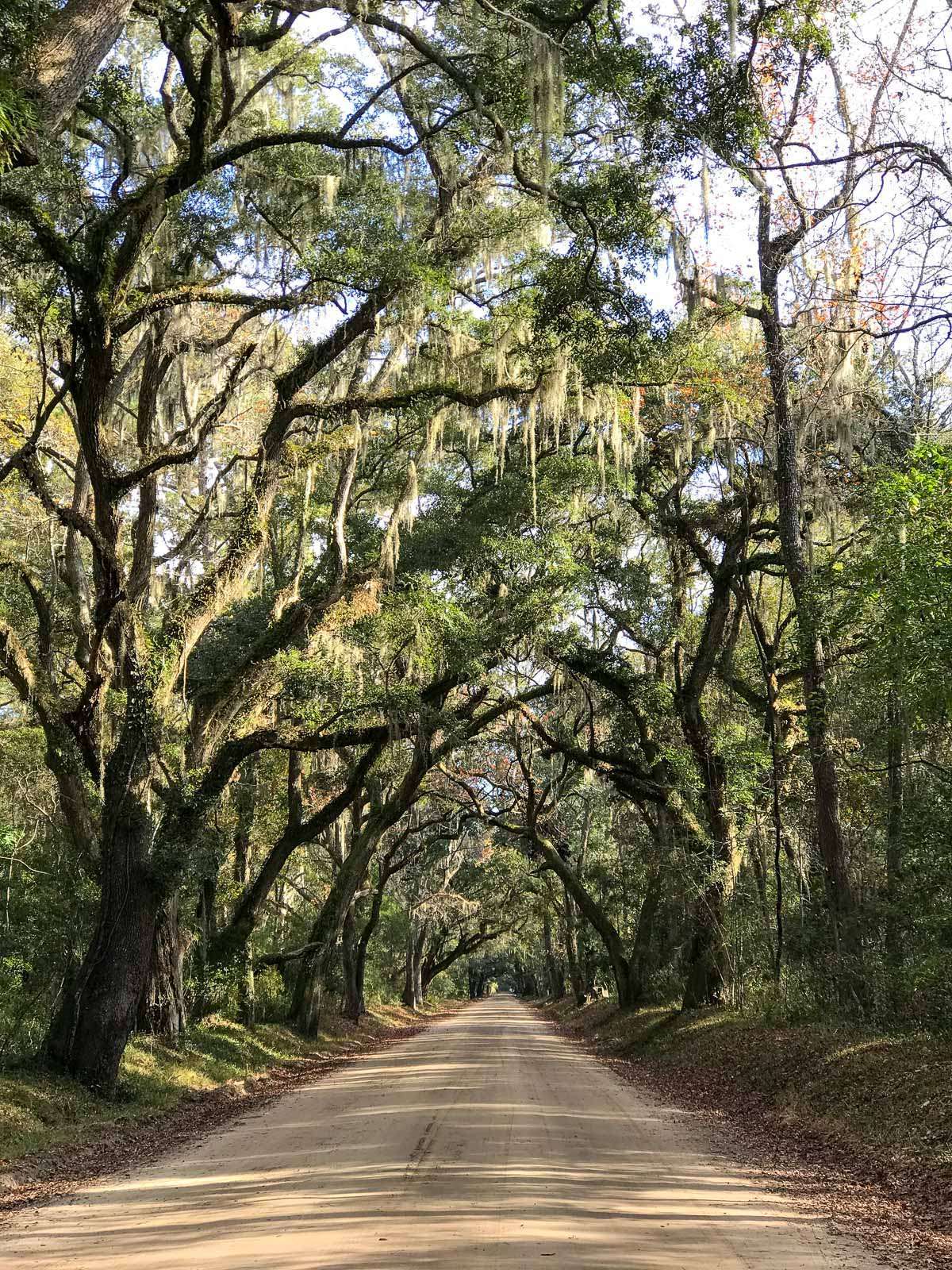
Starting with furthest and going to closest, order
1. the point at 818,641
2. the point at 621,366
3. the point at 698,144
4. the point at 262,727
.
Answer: the point at 262,727, the point at 818,641, the point at 621,366, the point at 698,144

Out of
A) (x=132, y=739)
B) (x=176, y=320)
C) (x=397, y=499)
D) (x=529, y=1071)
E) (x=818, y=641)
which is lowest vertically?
(x=529, y=1071)

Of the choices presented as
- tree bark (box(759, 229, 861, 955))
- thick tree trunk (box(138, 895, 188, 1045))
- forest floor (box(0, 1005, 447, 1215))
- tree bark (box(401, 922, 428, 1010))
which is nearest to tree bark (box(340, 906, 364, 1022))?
forest floor (box(0, 1005, 447, 1215))

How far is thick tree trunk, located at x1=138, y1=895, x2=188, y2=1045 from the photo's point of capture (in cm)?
1251

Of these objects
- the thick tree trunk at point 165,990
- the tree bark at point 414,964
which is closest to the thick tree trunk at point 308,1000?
the thick tree trunk at point 165,990

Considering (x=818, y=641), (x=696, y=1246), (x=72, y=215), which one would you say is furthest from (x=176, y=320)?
(x=696, y=1246)

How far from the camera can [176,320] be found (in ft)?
39.2

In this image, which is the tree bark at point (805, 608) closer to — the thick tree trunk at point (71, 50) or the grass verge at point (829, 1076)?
the grass verge at point (829, 1076)

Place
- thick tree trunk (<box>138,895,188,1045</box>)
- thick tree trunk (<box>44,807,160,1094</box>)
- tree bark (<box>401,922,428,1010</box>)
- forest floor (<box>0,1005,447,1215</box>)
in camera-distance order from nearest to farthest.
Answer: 1. forest floor (<box>0,1005,447,1215</box>)
2. thick tree trunk (<box>44,807,160,1094</box>)
3. thick tree trunk (<box>138,895,188,1045</box>)
4. tree bark (<box>401,922,428,1010</box>)

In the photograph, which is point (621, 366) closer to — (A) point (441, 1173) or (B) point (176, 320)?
(B) point (176, 320)

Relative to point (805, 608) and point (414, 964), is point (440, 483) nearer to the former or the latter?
point (805, 608)

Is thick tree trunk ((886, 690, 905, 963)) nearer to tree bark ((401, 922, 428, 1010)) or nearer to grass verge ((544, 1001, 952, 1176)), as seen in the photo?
grass verge ((544, 1001, 952, 1176))

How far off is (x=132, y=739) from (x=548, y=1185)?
655 cm

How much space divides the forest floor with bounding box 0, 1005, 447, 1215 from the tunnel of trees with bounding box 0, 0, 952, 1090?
617mm

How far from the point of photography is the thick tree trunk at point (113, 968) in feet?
31.8
